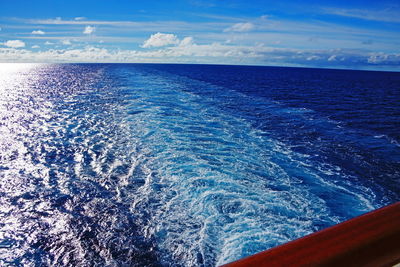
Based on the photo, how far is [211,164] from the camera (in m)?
10.5

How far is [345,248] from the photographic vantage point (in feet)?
2.57

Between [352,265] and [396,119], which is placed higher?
[352,265]

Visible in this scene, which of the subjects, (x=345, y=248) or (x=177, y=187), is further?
(x=177, y=187)

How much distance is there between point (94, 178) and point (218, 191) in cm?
500

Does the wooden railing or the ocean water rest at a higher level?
the wooden railing

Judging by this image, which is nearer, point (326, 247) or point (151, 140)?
point (326, 247)

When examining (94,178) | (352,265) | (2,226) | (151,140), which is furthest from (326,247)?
(151,140)

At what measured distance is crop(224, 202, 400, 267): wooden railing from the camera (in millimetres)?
743

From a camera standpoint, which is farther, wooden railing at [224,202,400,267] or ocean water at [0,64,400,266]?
ocean water at [0,64,400,266]

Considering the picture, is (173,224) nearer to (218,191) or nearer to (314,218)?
(218,191)

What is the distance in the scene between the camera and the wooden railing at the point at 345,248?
0.74m

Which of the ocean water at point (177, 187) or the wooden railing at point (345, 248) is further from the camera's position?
the ocean water at point (177, 187)

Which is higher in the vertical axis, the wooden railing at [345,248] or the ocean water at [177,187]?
the wooden railing at [345,248]

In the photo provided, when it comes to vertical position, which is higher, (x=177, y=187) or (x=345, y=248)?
(x=345, y=248)
